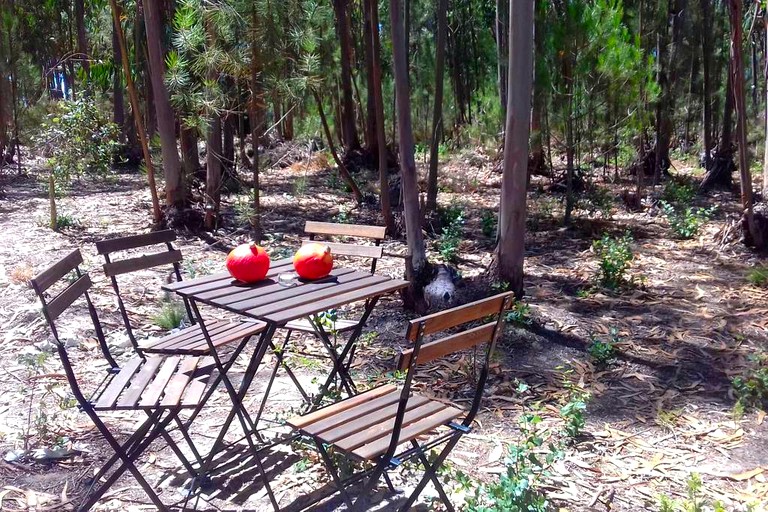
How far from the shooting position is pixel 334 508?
3213mm

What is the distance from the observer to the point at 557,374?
465 centimetres

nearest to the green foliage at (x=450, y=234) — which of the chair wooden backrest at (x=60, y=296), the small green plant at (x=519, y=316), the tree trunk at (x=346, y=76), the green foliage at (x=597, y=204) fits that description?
the green foliage at (x=597, y=204)

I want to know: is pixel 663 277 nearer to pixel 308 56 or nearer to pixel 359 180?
pixel 308 56

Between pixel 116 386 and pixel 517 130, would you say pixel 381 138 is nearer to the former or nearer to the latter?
pixel 517 130

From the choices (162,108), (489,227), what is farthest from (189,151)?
(489,227)

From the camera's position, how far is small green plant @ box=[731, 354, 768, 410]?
4191mm

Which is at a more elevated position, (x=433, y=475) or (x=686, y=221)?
A: (x=686, y=221)

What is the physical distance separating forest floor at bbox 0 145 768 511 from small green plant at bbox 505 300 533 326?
43 mm

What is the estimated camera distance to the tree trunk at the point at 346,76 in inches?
517

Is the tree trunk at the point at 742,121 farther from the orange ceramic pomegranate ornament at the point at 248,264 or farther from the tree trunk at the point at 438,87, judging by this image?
the orange ceramic pomegranate ornament at the point at 248,264

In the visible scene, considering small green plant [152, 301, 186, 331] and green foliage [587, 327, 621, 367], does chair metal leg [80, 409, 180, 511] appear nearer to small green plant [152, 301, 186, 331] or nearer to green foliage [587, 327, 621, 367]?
small green plant [152, 301, 186, 331]

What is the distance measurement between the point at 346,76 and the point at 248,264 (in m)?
12.0

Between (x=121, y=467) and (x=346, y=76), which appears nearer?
(x=121, y=467)

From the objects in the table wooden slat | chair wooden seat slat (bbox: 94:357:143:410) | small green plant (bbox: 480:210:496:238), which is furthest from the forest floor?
the table wooden slat
